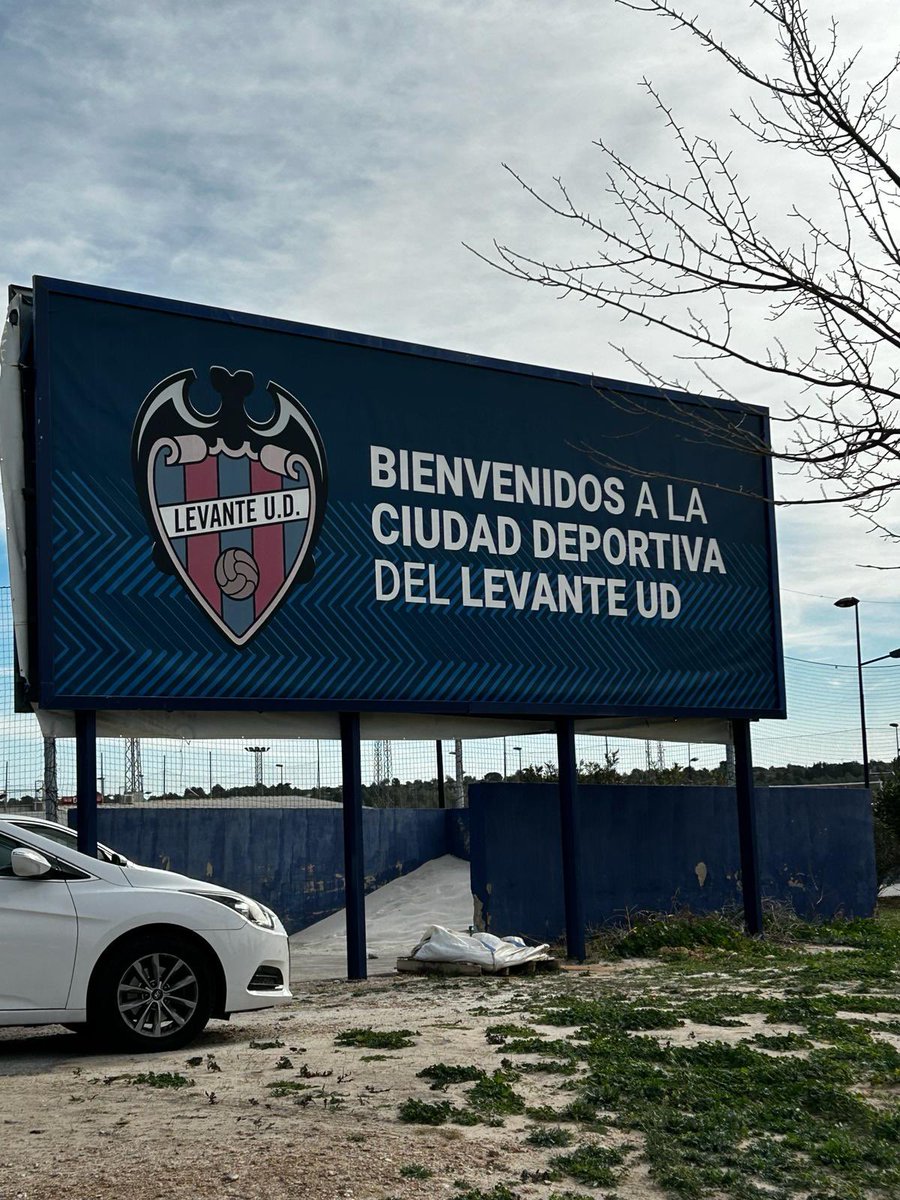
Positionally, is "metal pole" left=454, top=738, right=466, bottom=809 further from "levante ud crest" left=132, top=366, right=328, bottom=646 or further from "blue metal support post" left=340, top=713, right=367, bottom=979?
"levante ud crest" left=132, top=366, right=328, bottom=646

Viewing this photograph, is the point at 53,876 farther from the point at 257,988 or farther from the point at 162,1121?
the point at 162,1121

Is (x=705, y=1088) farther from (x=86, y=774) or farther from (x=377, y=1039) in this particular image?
(x=86, y=774)

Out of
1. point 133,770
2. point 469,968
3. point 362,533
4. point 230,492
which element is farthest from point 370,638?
point 133,770

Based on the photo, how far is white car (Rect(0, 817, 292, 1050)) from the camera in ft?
28.0

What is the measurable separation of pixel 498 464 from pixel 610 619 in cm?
223

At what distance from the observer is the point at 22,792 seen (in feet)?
55.0

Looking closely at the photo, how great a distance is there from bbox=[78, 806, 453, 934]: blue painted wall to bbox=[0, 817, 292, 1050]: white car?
8.83m

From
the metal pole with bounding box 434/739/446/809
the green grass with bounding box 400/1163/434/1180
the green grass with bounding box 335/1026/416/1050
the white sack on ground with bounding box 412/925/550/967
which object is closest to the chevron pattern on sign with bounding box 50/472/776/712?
the white sack on ground with bounding box 412/925/550/967

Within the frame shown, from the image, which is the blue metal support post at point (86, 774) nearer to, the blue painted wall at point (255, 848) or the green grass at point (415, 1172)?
the blue painted wall at point (255, 848)

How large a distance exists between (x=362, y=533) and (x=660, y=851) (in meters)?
6.33

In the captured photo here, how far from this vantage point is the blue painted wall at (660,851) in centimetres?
1650

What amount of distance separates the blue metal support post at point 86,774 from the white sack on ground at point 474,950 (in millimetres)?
3567

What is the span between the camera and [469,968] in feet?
43.8

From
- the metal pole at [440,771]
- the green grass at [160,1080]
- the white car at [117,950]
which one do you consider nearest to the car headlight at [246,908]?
the white car at [117,950]
